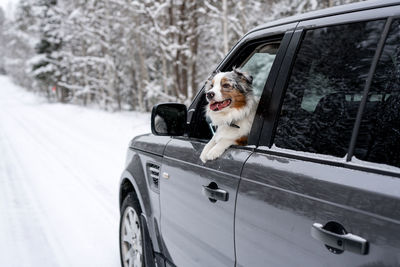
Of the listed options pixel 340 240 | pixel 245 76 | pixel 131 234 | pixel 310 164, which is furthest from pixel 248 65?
pixel 131 234

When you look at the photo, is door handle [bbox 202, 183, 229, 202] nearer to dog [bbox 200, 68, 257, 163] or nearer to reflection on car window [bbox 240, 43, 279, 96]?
dog [bbox 200, 68, 257, 163]

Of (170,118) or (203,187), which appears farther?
(170,118)

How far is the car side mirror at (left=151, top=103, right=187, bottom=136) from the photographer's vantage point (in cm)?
295

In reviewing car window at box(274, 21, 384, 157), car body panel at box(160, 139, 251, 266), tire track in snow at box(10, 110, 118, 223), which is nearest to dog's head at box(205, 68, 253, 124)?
car body panel at box(160, 139, 251, 266)

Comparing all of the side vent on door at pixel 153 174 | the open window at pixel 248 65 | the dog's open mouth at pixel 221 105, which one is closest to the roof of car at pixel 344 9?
the open window at pixel 248 65

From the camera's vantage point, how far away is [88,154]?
36.0 feet

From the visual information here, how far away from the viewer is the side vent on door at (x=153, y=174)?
10.0 ft

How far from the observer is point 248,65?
281 cm

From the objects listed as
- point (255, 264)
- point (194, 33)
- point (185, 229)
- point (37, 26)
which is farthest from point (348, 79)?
point (37, 26)

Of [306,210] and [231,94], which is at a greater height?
[231,94]

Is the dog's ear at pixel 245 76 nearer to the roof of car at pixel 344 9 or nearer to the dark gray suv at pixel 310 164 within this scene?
the dark gray suv at pixel 310 164

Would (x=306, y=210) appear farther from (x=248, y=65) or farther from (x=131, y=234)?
(x=131, y=234)

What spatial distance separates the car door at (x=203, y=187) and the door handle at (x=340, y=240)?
0.61 meters

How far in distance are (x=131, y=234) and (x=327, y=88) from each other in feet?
Result: 8.60
